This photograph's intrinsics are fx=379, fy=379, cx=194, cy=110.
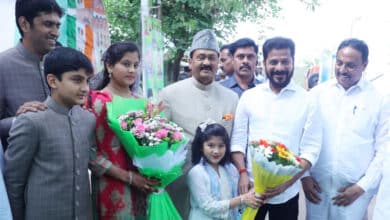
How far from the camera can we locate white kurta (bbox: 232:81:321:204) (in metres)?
3.05

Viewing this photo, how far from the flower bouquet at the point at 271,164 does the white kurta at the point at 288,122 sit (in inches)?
13.7

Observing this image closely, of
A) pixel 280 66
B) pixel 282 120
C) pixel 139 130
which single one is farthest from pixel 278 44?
pixel 139 130

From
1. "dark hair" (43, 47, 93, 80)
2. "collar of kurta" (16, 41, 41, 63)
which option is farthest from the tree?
"dark hair" (43, 47, 93, 80)

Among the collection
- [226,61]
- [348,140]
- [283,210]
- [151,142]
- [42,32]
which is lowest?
[283,210]

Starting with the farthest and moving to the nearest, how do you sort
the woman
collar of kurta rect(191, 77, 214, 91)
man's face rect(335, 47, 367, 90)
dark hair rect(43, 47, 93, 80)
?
1. collar of kurta rect(191, 77, 214, 91)
2. man's face rect(335, 47, 367, 90)
3. the woman
4. dark hair rect(43, 47, 93, 80)

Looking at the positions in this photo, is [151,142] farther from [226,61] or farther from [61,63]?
[226,61]

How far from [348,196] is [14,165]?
8.28 feet

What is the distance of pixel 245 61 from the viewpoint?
4.30 m

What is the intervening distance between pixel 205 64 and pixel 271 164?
111 cm

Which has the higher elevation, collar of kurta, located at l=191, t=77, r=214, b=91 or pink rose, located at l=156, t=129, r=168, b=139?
collar of kurta, located at l=191, t=77, r=214, b=91

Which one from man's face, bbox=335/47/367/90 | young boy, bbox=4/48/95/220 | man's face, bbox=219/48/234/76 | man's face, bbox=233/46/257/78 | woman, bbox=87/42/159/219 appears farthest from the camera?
man's face, bbox=219/48/234/76

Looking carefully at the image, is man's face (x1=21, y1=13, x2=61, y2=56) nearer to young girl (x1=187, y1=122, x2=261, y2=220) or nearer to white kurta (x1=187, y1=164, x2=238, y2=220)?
young girl (x1=187, y1=122, x2=261, y2=220)

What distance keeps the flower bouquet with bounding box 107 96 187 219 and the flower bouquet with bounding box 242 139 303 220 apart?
53cm

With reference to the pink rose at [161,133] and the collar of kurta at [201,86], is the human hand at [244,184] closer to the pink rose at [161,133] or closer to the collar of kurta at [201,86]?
the collar of kurta at [201,86]
